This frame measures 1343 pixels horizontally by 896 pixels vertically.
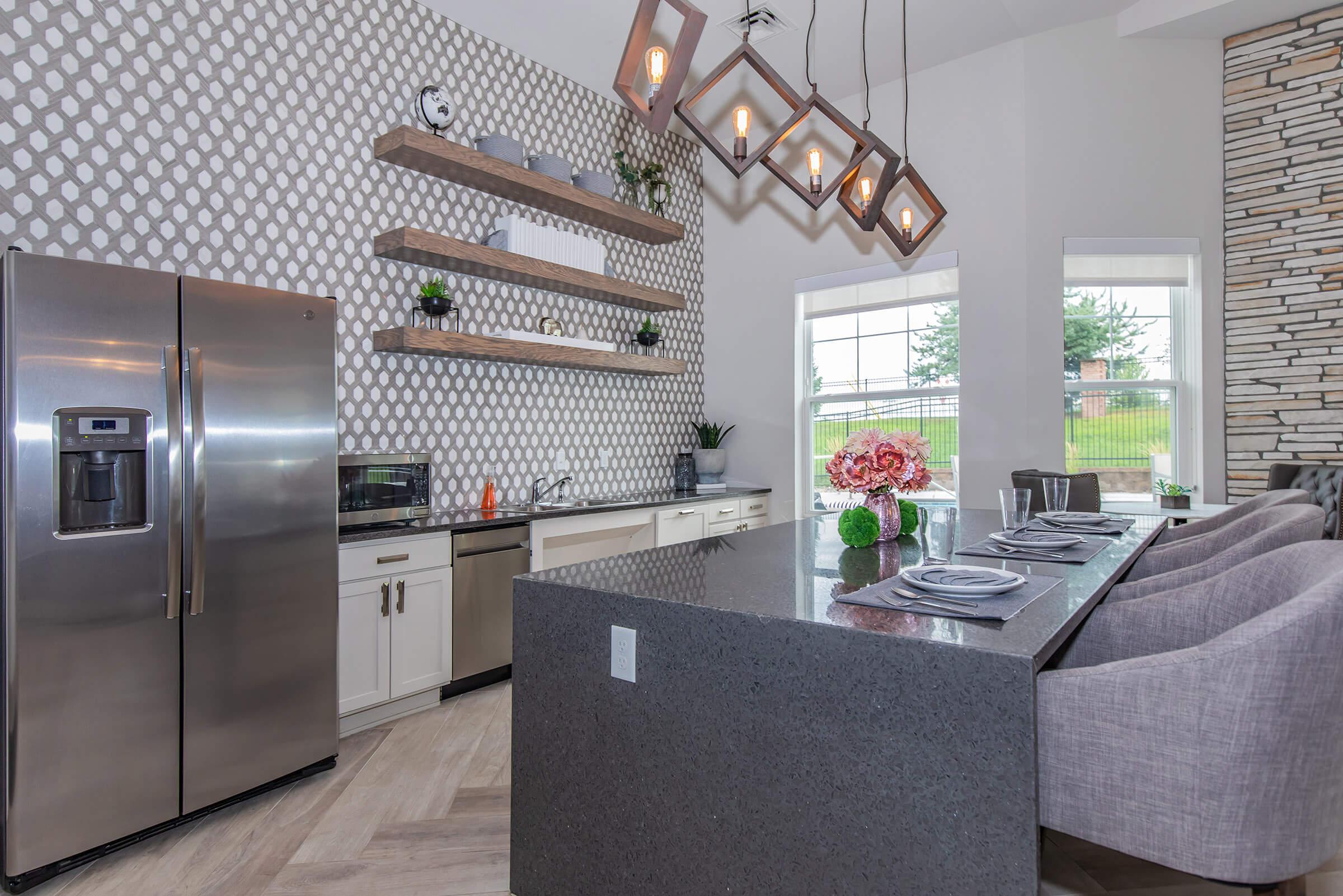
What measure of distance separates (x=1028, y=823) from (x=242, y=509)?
2.28m

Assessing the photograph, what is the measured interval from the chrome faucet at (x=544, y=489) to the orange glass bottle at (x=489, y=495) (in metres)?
0.26

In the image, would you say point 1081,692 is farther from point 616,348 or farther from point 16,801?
point 616,348

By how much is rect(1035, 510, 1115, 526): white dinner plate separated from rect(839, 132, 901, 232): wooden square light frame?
1.30 meters

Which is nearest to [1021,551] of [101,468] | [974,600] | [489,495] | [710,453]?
[974,600]

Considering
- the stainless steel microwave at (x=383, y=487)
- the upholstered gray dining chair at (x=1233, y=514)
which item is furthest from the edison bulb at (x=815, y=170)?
the stainless steel microwave at (x=383, y=487)

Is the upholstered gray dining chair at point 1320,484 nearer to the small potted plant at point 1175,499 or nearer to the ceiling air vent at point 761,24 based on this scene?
the small potted plant at point 1175,499

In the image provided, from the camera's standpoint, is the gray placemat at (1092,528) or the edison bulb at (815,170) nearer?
the gray placemat at (1092,528)

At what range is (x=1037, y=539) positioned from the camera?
2207 mm

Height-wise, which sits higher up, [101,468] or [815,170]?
[815,170]

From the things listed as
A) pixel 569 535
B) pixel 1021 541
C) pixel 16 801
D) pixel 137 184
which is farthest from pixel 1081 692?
pixel 137 184

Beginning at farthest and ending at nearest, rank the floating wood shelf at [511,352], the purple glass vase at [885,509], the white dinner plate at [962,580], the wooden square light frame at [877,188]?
the floating wood shelf at [511,352], the wooden square light frame at [877,188], the purple glass vase at [885,509], the white dinner plate at [962,580]

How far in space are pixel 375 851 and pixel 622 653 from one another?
1.19 m

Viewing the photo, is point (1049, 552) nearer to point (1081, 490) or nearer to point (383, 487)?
point (1081, 490)

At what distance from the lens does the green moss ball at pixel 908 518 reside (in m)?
2.47
